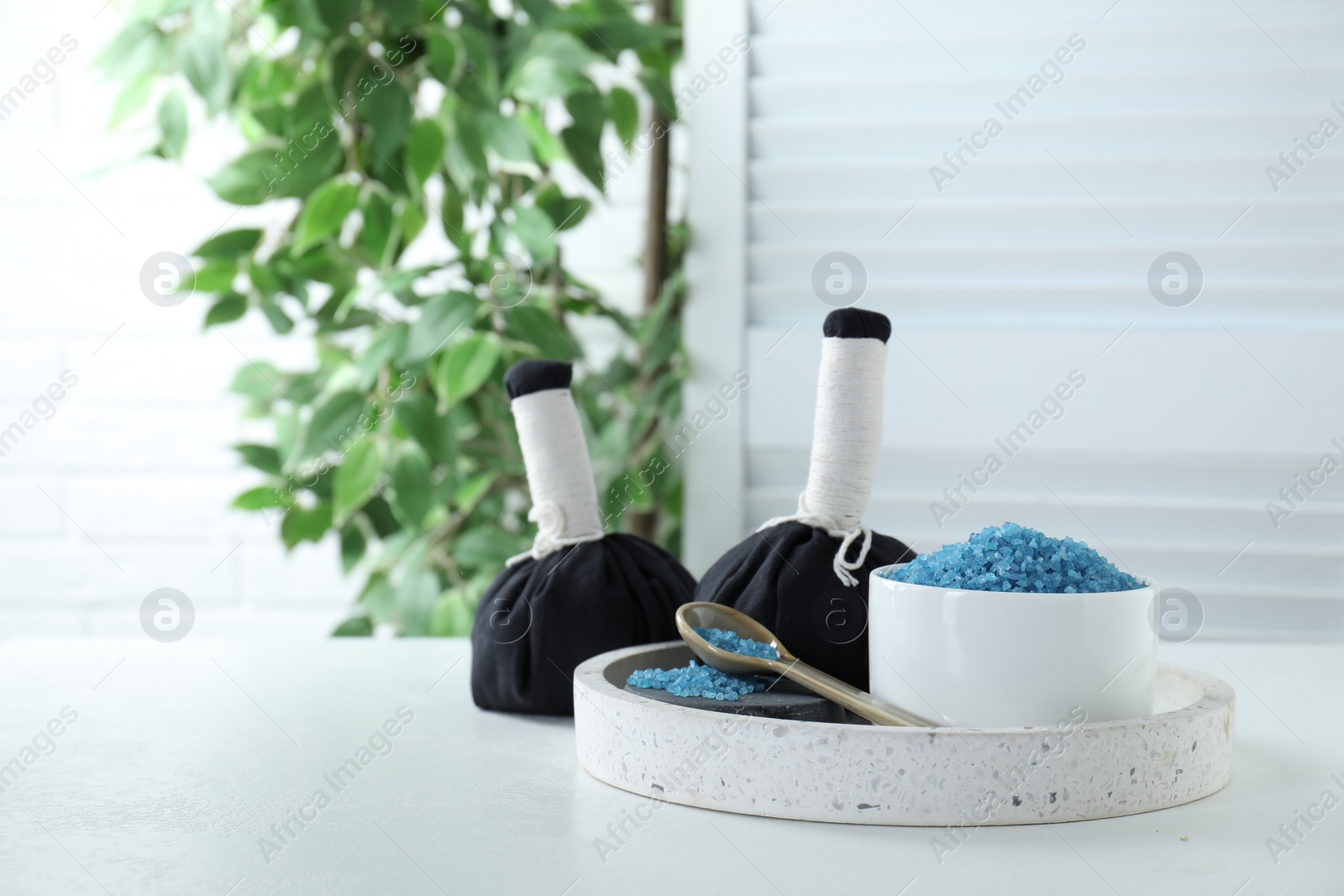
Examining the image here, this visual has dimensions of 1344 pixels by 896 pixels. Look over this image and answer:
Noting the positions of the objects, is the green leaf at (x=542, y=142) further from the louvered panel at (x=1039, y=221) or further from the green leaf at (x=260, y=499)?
the green leaf at (x=260, y=499)

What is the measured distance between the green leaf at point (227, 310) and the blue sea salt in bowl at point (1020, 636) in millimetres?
905

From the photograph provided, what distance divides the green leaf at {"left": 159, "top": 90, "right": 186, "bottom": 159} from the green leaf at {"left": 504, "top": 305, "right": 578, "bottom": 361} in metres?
0.38

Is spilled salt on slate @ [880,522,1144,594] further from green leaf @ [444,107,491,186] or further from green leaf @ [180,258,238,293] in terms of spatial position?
green leaf @ [180,258,238,293]

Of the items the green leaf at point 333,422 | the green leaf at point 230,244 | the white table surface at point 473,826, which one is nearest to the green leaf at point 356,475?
the green leaf at point 333,422

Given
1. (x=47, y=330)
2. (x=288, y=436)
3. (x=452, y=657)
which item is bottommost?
(x=452, y=657)

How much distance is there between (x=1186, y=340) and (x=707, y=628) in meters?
0.72

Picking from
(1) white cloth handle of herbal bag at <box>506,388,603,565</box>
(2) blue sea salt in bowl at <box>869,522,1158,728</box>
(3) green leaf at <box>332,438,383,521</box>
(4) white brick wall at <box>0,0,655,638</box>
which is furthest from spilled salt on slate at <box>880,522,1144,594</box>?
(4) white brick wall at <box>0,0,655,638</box>

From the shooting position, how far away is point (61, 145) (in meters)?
1.48

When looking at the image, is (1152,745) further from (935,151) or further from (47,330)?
(47,330)

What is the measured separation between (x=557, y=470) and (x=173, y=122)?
74 cm

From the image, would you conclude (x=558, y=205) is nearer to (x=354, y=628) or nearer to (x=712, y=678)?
(x=354, y=628)

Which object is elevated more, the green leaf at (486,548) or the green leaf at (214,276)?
the green leaf at (214,276)

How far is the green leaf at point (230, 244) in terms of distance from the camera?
118cm

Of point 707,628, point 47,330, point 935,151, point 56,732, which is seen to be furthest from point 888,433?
point 47,330
